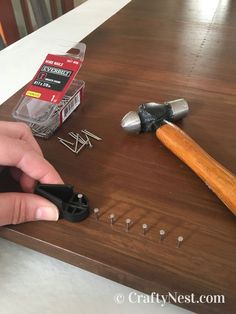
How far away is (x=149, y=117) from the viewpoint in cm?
53

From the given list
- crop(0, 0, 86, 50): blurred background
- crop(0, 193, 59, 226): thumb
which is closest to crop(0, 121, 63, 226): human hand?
crop(0, 193, 59, 226): thumb

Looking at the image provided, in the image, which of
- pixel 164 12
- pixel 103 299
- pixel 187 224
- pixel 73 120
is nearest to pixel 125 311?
pixel 103 299

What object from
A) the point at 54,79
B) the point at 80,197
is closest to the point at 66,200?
the point at 80,197

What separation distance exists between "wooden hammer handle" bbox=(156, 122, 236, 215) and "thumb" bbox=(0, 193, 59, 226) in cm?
20

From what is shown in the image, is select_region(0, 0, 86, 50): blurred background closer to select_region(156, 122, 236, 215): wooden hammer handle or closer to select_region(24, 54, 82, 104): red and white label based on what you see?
select_region(24, 54, 82, 104): red and white label

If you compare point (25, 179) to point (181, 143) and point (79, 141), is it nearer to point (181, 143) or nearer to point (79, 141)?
point (79, 141)

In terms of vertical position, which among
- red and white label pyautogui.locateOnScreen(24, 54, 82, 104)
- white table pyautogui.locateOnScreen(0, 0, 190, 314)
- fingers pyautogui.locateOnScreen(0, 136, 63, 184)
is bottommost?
white table pyautogui.locateOnScreen(0, 0, 190, 314)

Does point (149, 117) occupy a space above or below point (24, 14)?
below

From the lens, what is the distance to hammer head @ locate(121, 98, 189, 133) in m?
→ 0.53

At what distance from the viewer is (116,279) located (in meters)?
0.39

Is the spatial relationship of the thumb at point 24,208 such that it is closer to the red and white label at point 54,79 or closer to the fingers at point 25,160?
the fingers at point 25,160

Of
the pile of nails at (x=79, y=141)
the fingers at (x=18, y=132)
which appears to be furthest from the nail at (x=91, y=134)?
the fingers at (x=18, y=132)

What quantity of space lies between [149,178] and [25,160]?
6.9 inches

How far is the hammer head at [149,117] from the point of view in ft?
1.75
